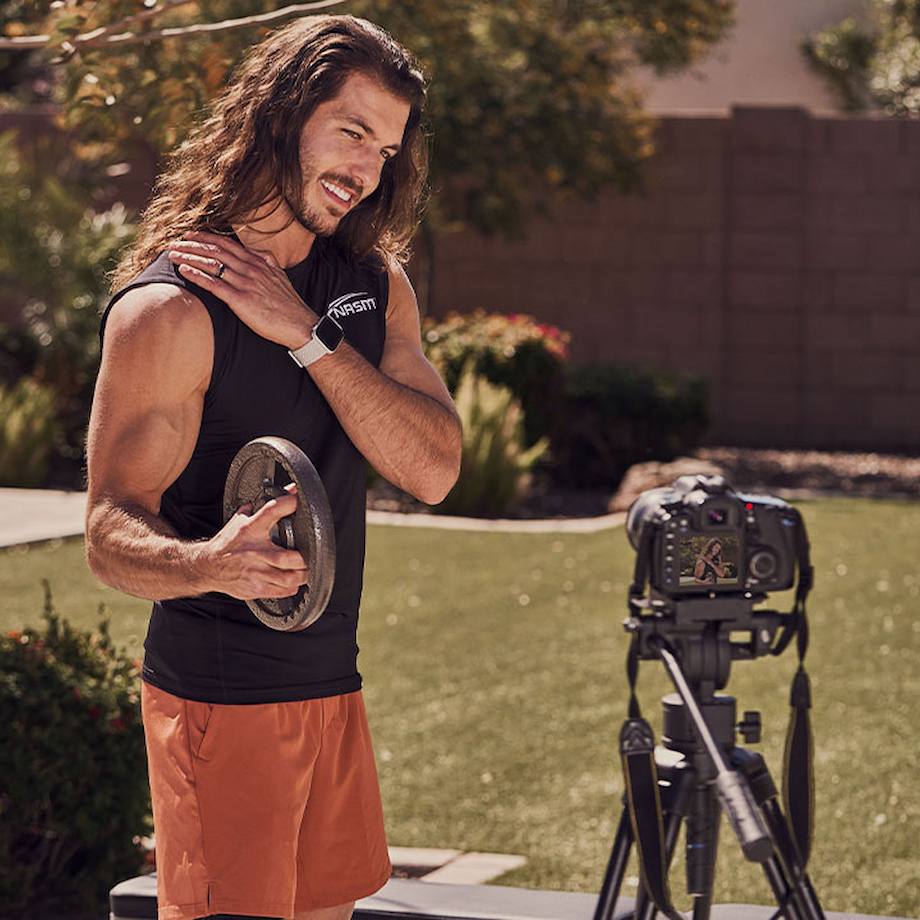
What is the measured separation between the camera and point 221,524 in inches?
103

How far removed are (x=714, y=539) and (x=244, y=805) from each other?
849 mm

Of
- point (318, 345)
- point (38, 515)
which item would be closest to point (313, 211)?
point (318, 345)

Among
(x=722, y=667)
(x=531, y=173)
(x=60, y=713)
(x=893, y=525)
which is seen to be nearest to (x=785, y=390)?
(x=531, y=173)

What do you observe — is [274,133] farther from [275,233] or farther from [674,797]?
[674,797]

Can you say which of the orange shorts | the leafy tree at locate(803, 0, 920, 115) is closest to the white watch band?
the orange shorts

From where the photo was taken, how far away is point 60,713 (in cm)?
420

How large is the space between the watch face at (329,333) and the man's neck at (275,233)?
170 mm

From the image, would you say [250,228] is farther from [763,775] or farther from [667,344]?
[667,344]

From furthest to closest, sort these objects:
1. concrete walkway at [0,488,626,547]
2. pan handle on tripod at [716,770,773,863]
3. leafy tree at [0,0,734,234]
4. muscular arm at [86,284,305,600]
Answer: leafy tree at [0,0,734,234]
concrete walkway at [0,488,626,547]
muscular arm at [86,284,305,600]
pan handle on tripod at [716,770,773,863]

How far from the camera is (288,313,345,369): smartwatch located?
102 inches

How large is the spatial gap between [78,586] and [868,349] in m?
7.36

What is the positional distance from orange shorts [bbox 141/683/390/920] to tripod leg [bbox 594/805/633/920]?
0.60 m

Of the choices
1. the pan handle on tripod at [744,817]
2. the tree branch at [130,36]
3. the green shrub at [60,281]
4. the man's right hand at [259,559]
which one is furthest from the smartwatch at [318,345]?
the green shrub at [60,281]

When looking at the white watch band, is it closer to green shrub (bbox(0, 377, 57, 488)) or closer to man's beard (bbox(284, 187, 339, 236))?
man's beard (bbox(284, 187, 339, 236))
